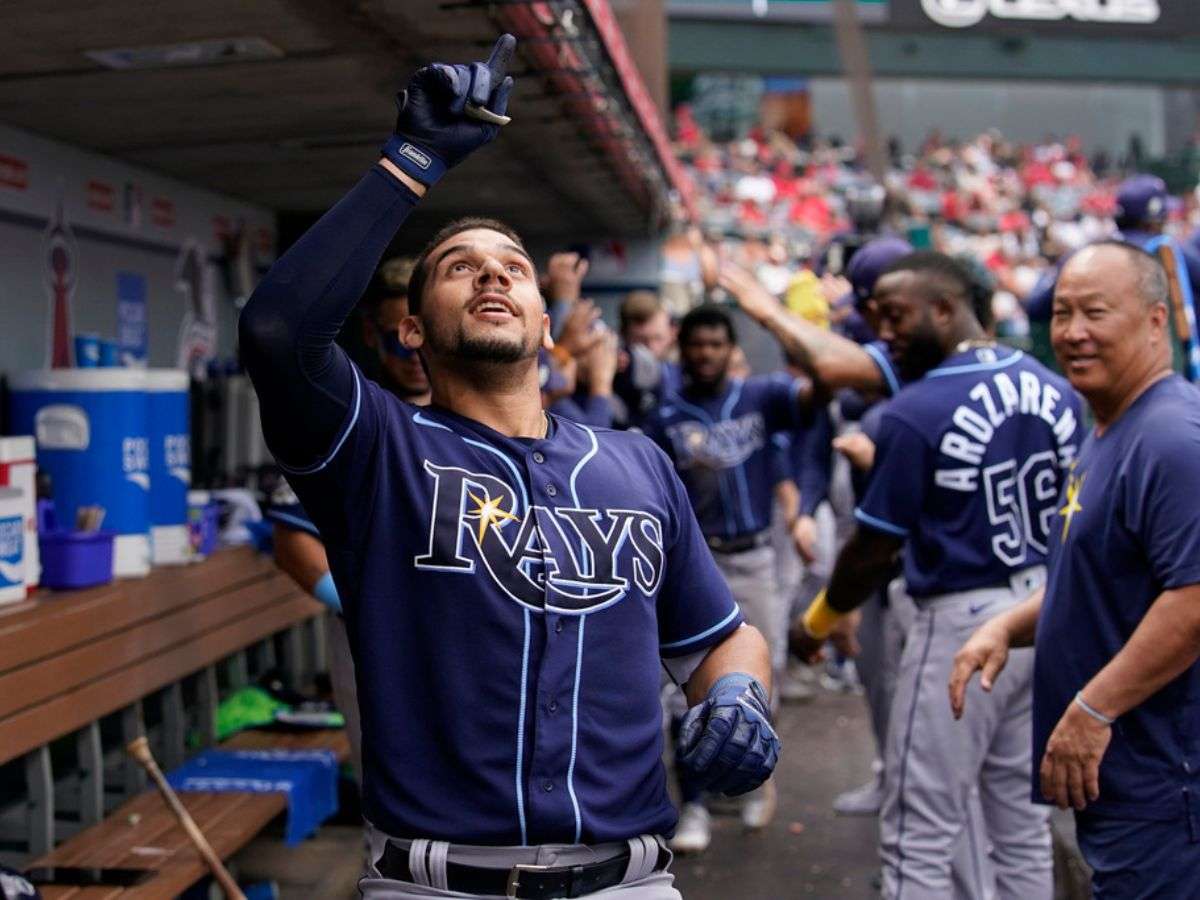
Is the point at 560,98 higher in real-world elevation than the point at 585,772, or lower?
higher

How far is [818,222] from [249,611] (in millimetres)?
18321

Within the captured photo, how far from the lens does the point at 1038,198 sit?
28078mm

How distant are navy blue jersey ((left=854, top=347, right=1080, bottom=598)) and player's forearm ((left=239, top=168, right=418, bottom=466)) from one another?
2.01 m

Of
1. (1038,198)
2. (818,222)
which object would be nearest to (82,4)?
(818,222)

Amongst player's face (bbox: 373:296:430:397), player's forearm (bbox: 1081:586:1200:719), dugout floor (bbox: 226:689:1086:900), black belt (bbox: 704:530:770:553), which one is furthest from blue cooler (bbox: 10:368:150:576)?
player's forearm (bbox: 1081:586:1200:719)

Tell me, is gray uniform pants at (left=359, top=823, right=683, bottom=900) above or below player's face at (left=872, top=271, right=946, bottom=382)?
below

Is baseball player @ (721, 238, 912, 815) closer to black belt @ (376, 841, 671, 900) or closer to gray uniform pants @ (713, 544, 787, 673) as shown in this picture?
gray uniform pants @ (713, 544, 787, 673)

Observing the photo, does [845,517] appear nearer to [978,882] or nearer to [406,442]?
[978,882]

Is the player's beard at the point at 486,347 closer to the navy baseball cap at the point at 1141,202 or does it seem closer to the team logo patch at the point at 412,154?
the team logo patch at the point at 412,154

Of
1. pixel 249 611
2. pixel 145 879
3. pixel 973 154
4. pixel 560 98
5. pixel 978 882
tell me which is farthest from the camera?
pixel 973 154

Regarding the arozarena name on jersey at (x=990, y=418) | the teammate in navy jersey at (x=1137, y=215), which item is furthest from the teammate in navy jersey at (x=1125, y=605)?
the teammate in navy jersey at (x=1137, y=215)

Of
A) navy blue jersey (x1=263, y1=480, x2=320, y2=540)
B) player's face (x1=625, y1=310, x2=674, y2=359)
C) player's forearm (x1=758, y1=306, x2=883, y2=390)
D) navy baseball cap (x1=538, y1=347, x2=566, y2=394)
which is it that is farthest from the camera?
player's face (x1=625, y1=310, x2=674, y2=359)

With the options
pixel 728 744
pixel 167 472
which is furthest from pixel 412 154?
pixel 167 472

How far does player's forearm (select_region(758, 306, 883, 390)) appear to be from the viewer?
4301mm
